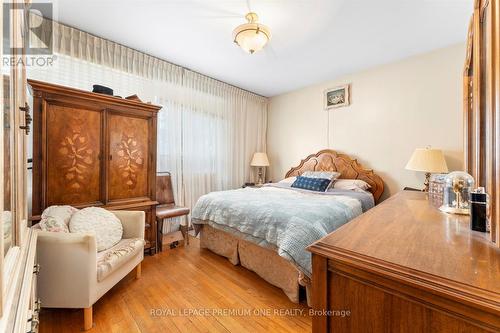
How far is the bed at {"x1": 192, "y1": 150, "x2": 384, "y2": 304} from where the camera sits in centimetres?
174

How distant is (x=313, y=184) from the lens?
10.9 feet

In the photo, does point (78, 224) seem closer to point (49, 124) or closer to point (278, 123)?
point (49, 124)

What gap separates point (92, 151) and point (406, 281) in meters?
2.64

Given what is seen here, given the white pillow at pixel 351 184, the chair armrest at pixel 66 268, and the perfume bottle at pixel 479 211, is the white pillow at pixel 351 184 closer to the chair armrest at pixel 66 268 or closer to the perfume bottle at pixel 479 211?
the perfume bottle at pixel 479 211

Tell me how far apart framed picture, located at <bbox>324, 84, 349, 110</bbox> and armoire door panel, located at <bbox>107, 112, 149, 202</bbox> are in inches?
119

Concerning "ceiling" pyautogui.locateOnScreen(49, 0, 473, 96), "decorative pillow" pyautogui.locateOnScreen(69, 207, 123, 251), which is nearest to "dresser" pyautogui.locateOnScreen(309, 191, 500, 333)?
"decorative pillow" pyautogui.locateOnScreen(69, 207, 123, 251)

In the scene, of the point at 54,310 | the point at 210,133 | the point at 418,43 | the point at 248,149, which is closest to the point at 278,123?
the point at 248,149

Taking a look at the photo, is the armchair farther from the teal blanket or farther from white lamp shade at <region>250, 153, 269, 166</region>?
white lamp shade at <region>250, 153, 269, 166</region>

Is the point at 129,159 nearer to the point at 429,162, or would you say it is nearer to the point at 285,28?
the point at 285,28

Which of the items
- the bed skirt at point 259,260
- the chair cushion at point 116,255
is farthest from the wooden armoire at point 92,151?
the bed skirt at point 259,260

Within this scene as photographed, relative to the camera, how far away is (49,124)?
197 cm

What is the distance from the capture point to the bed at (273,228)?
68.3 inches

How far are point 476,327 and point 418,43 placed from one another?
10.9 ft

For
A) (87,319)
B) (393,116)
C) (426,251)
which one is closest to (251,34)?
(426,251)
